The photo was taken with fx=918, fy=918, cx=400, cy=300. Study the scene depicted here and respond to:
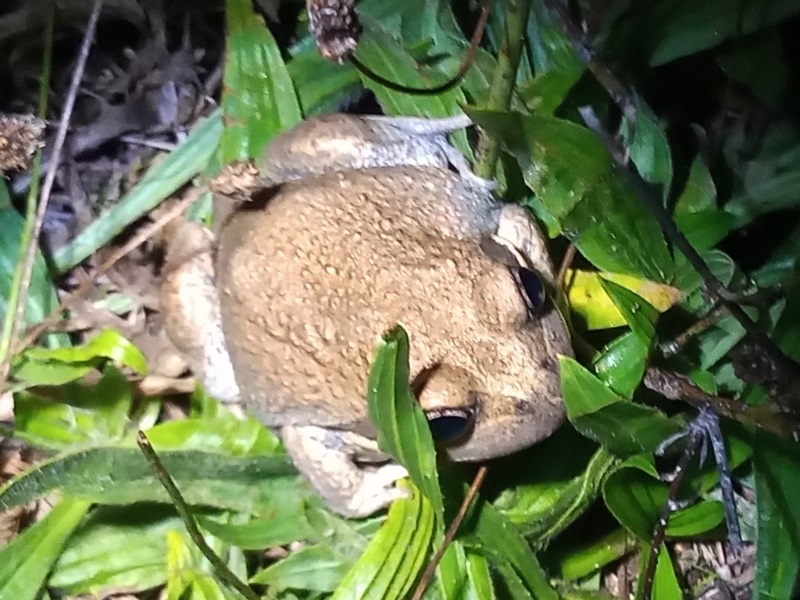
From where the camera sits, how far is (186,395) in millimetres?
1819

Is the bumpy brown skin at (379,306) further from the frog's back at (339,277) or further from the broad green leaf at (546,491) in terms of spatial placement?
the broad green leaf at (546,491)

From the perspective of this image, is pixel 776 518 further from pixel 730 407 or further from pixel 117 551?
pixel 117 551

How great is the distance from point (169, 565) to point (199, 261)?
1.80 ft

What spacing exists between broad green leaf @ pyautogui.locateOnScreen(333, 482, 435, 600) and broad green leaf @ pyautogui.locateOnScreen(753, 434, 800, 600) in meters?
0.54

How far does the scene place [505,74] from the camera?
4.57 feet

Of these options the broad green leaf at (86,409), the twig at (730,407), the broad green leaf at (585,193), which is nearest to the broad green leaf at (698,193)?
the broad green leaf at (585,193)

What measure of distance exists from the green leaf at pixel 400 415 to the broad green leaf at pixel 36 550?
25.6 inches

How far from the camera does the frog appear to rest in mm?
1392

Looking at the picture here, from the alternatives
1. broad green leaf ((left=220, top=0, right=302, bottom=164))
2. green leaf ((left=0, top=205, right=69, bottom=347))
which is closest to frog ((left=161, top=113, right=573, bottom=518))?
broad green leaf ((left=220, top=0, right=302, bottom=164))

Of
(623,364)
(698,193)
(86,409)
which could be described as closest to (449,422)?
(623,364)

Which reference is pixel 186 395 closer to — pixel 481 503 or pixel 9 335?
pixel 9 335

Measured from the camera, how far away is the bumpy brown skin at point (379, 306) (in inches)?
54.6

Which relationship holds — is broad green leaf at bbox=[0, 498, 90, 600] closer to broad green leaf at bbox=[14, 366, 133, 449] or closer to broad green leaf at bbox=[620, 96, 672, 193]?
broad green leaf at bbox=[14, 366, 133, 449]

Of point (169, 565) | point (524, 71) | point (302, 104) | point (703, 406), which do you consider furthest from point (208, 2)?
point (703, 406)
